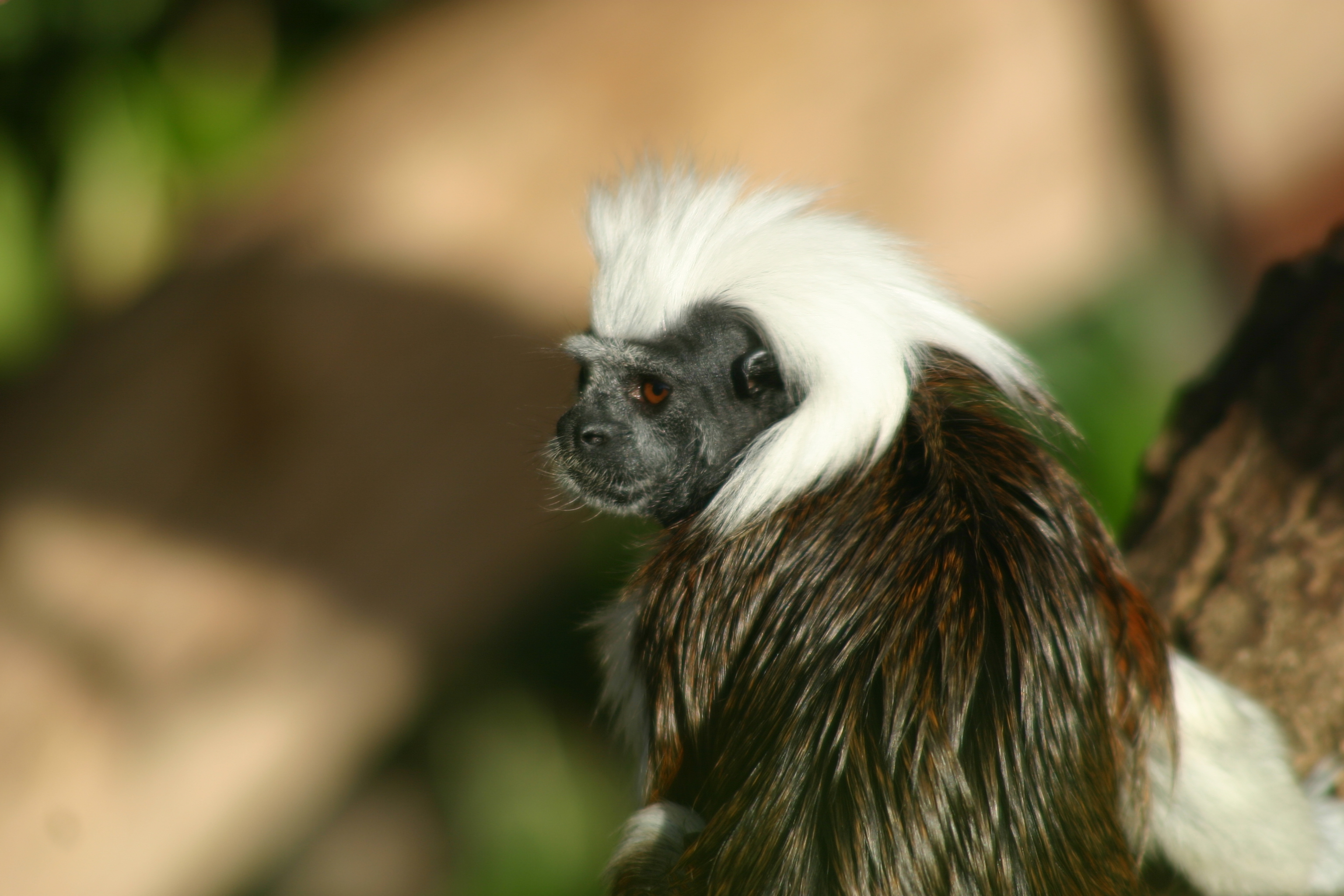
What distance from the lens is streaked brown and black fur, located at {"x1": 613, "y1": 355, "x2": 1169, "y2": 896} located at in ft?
4.67

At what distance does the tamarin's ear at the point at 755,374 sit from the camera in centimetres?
179

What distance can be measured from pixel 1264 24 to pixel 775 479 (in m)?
4.04

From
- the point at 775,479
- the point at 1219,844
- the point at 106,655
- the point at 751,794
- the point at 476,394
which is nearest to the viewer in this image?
the point at 751,794

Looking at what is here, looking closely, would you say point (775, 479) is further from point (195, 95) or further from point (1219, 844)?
point (195, 95)

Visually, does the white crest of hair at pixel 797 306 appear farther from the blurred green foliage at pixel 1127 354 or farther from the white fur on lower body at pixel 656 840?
the blurred green foliage at pixel 1127 354

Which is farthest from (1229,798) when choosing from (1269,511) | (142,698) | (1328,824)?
(142,698)

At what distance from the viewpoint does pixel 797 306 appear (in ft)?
5.65

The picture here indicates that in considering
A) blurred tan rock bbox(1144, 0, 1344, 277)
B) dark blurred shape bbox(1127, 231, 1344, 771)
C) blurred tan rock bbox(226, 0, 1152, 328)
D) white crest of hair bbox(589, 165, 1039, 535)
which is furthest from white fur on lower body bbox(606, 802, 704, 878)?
blurred tan rock bbox(1144, 0, 1344, 277)

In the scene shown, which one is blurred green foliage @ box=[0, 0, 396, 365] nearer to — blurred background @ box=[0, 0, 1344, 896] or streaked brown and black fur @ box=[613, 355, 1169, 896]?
blurred background @ box=[0, 0, 1344, 896]

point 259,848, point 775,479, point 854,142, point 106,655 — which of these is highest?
point 854,142

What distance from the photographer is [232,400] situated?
3.67 metres

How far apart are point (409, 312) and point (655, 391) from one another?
86.7 inches

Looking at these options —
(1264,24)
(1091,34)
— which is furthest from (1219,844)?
(1264,24)

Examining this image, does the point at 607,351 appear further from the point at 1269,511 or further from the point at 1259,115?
the point at 1259,115
